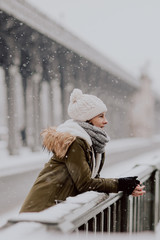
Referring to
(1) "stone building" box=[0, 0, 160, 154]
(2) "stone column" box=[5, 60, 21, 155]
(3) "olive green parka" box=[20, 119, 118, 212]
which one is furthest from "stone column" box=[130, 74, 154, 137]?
(3) "olive green parka" box=[20, 119, 118, 212]

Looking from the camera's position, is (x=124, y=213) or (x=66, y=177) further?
(x=124, y=213)

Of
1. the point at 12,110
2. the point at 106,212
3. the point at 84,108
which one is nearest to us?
the point at 106,212

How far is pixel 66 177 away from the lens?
2.46m

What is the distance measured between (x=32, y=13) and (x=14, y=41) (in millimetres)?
2119

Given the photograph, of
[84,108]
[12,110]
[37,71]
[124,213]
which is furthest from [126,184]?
[37,71]

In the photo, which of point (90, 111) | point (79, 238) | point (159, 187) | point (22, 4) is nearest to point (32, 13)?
point (22, 4)

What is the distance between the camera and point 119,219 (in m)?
2.87

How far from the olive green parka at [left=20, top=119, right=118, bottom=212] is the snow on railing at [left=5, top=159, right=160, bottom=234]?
84mm

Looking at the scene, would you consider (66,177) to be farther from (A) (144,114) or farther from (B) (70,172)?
(A) (144,114)

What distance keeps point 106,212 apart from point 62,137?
0.54m

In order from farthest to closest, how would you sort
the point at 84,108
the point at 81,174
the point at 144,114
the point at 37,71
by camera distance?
the point at 144,114, the point at 37,71, the point at 84,108, the point at 81,174

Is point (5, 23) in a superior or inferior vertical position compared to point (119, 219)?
superior

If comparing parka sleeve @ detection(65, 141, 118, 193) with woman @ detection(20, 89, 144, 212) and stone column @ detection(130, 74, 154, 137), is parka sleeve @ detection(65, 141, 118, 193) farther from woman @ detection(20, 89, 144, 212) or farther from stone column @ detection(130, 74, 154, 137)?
stone column @ detection(130, 74, 154, 137)

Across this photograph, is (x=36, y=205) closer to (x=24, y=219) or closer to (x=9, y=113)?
(x=24, y=219)
